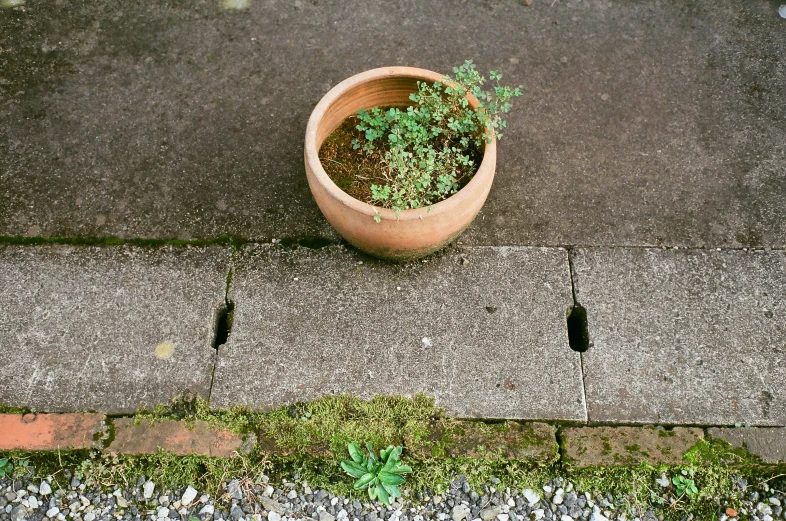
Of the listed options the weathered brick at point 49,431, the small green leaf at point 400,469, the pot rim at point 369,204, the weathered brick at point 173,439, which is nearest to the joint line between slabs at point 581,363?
the pot rim at point 369,204

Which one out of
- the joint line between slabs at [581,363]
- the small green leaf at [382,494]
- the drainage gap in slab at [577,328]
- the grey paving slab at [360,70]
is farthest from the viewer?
the grey paving slab at [360,70]

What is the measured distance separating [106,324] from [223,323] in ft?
1.66

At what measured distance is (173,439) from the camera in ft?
7.75

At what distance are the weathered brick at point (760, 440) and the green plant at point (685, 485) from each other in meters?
0.20

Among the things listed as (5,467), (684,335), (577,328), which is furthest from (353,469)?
(684,335)

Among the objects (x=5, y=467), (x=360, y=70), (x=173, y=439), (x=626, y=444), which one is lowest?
(x=5, y=467)

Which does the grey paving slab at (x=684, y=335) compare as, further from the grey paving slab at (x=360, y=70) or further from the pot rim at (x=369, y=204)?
the pot rim at (x=369, y=204)

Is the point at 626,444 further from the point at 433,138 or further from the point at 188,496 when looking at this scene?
the point at 188,496

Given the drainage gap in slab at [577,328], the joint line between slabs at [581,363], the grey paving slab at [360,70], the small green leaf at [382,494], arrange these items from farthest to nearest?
the grey paving slab at [360,70], the drainage gap in slab at [577,328], the joint line between slabs at [581,363], the small green leaf at [382,494]

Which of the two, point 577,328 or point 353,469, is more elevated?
point 577,328

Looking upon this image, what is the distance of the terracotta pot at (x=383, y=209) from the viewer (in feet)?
7.48

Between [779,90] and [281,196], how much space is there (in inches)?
107

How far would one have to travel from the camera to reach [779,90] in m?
3.17

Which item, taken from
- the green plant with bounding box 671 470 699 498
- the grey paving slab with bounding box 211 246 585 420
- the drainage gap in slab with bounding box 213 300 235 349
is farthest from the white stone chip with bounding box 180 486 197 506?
the green plant with bounding box 671 470 699 498
